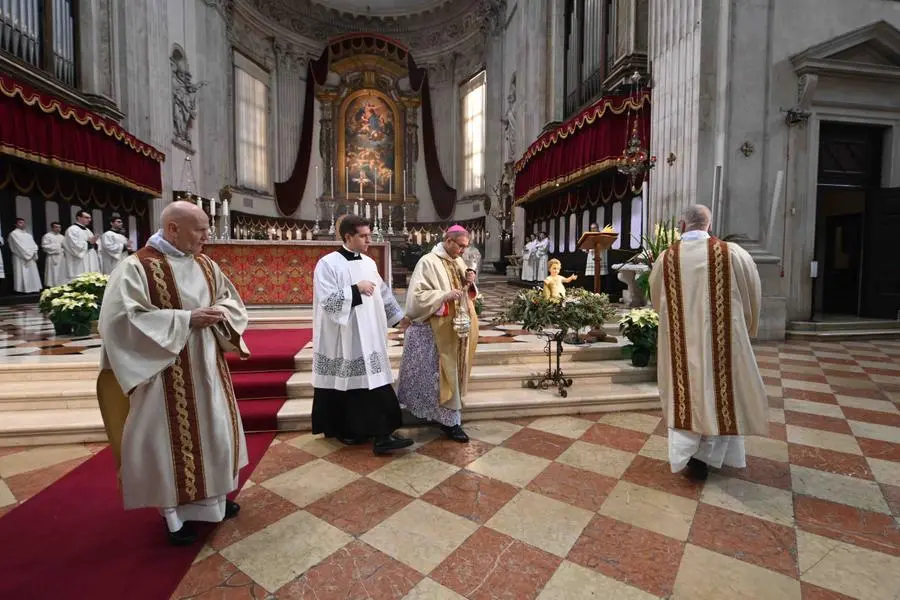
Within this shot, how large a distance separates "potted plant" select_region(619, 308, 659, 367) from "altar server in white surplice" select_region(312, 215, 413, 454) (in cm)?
258

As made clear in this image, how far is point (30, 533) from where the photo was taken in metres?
2.26

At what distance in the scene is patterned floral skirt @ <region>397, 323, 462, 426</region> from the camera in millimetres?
3398

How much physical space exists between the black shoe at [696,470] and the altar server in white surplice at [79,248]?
11.1 metres

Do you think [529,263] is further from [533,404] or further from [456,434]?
[456,434]

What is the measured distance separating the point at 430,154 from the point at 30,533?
18932 millimetres

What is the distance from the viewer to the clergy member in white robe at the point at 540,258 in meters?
11.9

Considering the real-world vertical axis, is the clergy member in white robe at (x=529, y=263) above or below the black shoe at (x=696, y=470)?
above

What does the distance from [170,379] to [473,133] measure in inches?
744

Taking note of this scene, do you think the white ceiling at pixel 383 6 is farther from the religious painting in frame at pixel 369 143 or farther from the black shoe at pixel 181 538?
the black shoe at pixel 181 538

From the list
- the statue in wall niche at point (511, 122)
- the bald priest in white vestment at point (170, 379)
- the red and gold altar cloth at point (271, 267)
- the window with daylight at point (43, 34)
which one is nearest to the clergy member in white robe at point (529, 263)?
the statue in wall niche at point (511, 122)

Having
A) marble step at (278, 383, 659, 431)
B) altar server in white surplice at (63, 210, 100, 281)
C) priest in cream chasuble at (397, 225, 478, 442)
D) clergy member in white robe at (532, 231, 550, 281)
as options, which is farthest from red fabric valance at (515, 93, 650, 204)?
altar server in white surplice at (63, 210, 100, 281)

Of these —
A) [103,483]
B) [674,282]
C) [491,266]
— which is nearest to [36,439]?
[103,483]

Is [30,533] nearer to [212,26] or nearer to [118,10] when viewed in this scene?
[118,10]

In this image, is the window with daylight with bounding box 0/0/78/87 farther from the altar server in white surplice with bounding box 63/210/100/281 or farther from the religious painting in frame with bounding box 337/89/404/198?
the religious painting in frame with bounding box 337/89/404/198
